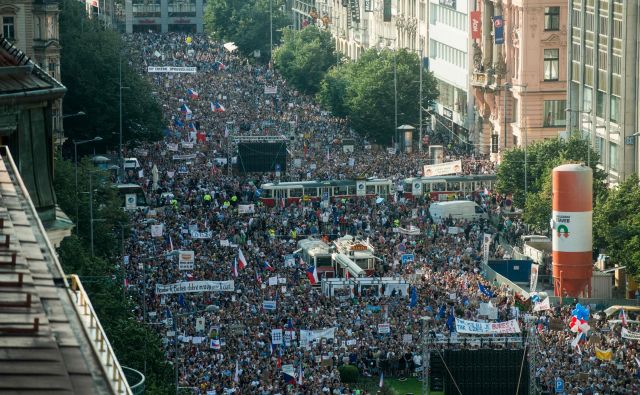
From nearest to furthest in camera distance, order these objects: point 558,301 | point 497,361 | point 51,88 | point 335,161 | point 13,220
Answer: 1. point 13,220
2. point 51,88
3. point 497,361
4. point 558,301
5. point 335,161

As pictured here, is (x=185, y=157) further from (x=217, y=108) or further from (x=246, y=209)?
(x=217, y=108)

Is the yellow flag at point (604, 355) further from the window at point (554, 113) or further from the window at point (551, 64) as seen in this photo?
the window at point (551, 64)

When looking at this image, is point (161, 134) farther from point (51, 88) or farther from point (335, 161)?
point (51, 88)

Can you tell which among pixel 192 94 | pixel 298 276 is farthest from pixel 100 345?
pixel 192 94

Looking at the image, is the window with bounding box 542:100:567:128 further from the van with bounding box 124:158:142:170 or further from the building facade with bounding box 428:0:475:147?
the van with bounding box 124:158:142:170

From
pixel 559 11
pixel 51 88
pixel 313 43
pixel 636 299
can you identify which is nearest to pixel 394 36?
pixel 313 43
